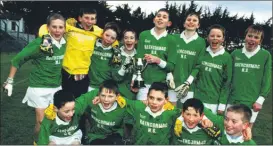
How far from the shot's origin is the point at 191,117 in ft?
15.7

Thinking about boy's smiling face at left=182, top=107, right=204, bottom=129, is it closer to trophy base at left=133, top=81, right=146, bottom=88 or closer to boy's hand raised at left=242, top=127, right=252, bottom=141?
boy's hand raised at left=242, top=127, right=252, bottom=141

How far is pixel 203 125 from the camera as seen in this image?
4.76m

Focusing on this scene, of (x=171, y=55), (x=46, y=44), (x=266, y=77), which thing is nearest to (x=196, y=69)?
(x=171, y=55)

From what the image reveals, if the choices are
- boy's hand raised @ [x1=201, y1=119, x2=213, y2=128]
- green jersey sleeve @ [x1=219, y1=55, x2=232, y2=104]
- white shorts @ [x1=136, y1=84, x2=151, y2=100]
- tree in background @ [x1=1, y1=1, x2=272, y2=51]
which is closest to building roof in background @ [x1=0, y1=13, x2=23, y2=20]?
tree in background @ [x1=1, y1=1, x2=272, y2=51]

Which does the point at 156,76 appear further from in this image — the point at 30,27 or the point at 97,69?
the point at 30,27

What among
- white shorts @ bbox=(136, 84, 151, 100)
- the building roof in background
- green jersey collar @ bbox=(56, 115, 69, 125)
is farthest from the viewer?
the building roof in background

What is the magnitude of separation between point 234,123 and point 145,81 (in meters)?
1.87

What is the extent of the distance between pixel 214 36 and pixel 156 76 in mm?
1166

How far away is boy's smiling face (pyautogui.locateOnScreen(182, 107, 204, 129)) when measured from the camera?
15.7 ft

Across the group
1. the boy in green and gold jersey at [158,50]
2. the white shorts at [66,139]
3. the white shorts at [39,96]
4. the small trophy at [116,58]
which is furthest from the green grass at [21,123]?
the boy in green and gold jersey at [158,50]

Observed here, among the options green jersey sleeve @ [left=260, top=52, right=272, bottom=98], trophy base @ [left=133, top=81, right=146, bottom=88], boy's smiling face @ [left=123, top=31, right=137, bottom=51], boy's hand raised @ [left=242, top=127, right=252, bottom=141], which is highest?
boy's smiling face @ [left=123, top=31, right=137, bottom=51]

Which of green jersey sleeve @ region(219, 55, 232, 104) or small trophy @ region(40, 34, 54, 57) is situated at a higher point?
small trophy @ region(40, 34, 54, 57)

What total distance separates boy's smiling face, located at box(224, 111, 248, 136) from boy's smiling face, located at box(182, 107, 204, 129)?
400mm

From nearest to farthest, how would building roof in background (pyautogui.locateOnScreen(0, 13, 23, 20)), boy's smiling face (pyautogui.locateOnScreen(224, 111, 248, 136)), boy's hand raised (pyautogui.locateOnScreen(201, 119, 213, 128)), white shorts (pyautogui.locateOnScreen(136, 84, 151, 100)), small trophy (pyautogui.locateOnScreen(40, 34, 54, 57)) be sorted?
boy's smiling face (pyautogui.locateOnScreen(224, 111, 248, 136)) → boy's hand raised (pyautogui.locateOnScreen(201, 119, 213, 128)) → small trophy (pyautogui.locateOnScreen(40, 34, 54, 57)) → white shorts (pyautogui.locateOnScreen(136, 84, 151, 100)) → building roof in background (pyautogui.locateOnScreen(0, 13, 23, 20))
